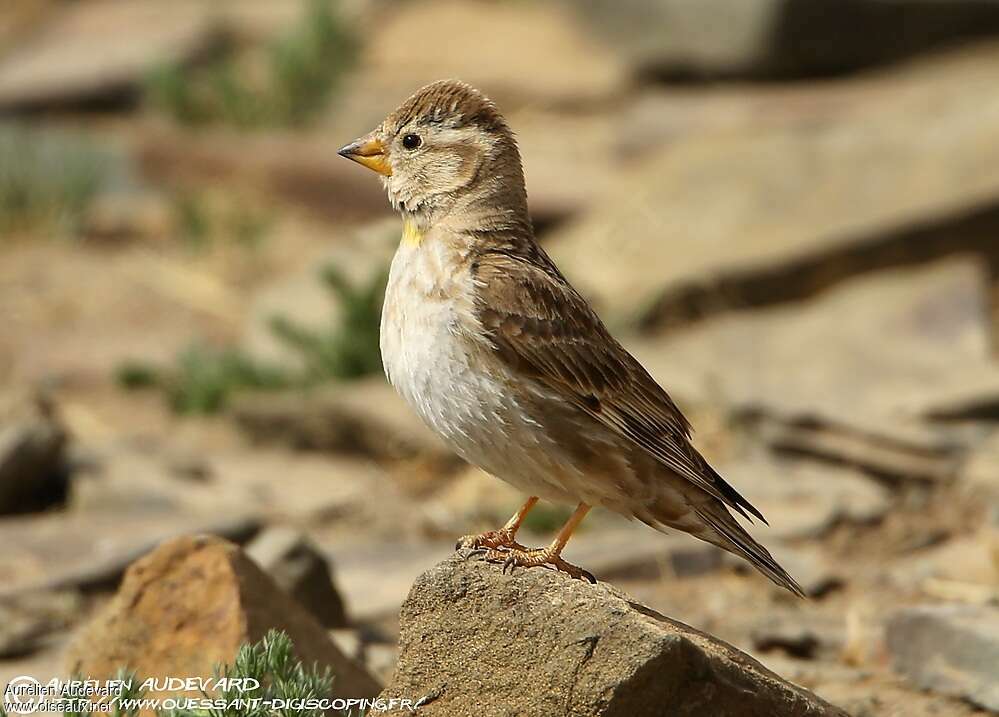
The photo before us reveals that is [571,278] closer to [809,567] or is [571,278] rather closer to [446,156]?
[809,567]

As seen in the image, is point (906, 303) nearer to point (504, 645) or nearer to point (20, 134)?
point (504, 645)

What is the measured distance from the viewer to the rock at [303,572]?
250 inches

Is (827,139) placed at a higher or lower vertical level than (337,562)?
higher

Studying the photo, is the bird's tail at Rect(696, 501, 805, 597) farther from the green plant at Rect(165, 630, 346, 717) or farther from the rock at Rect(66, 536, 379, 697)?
the green plant at Rect(165, 630, 346, 717)

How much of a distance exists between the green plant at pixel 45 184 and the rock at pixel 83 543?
5182mm

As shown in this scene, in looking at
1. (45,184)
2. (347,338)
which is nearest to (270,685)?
(347,338)

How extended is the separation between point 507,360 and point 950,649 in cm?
187

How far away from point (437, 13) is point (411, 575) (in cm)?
1184

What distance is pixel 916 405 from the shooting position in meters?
8.76

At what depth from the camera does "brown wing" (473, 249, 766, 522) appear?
5.27 m

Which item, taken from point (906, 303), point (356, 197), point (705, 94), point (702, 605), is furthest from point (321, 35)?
point (702, 605)

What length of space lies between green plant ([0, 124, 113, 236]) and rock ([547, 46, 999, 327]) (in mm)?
3581

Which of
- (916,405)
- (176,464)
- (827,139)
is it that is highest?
(827,139)

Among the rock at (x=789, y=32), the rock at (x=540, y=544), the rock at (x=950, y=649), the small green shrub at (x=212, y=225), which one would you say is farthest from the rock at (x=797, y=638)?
the rock at (x=789, y=32)
